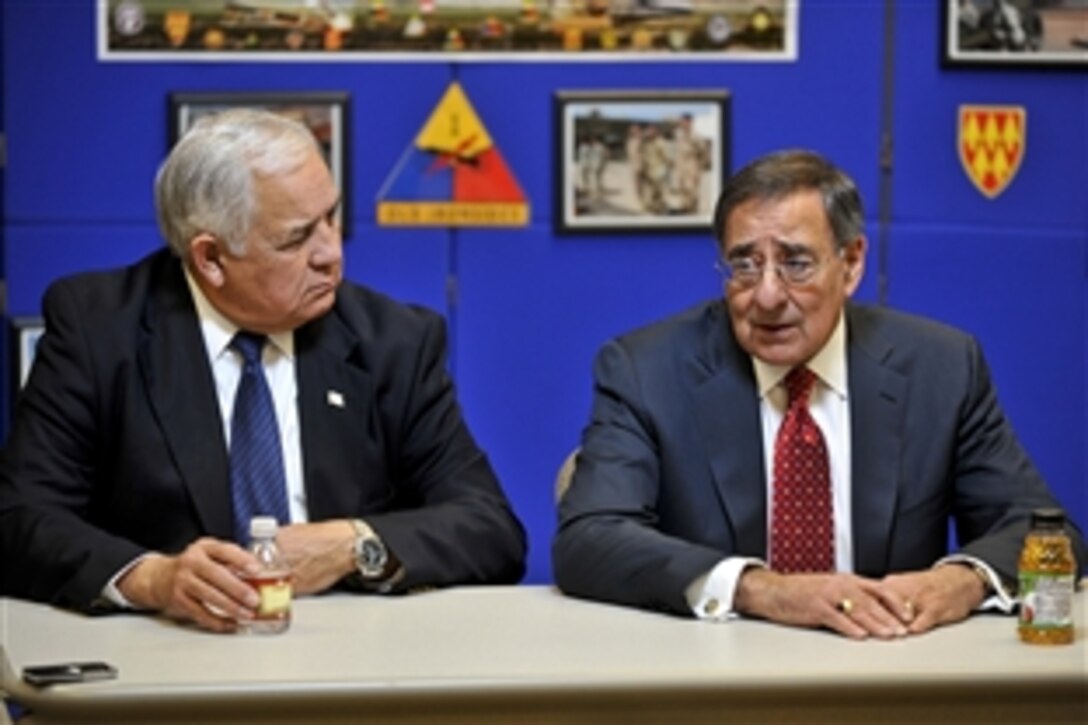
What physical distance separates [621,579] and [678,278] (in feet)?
8.05

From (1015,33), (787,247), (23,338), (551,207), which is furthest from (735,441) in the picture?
(23,338)

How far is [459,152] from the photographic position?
5602 millimetres

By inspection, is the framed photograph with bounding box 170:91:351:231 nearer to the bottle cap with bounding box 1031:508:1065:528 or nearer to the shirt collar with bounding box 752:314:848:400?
the shirt collar with bounding box 752:314:848:400

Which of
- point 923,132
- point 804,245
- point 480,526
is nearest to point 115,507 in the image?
point 480,526

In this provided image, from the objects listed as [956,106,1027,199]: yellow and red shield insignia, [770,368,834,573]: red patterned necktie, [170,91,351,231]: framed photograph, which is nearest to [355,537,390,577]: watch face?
[770,368,834,573]: red patterned necktie

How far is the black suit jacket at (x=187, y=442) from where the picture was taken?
360 cm

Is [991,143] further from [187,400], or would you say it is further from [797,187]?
[187,400]

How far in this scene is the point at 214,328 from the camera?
3777mm

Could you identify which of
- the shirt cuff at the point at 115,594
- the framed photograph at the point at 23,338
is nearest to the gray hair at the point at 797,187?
the shirt cuff at the point at 115,594

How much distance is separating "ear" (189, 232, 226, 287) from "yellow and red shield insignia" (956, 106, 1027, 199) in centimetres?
264

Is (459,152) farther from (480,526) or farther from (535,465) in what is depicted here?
(480,526)

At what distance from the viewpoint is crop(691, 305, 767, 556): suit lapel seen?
12.0 feet

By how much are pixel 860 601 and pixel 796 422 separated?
64 centimetres

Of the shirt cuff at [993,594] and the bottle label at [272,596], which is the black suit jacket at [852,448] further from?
the bottle label at [272,596]
